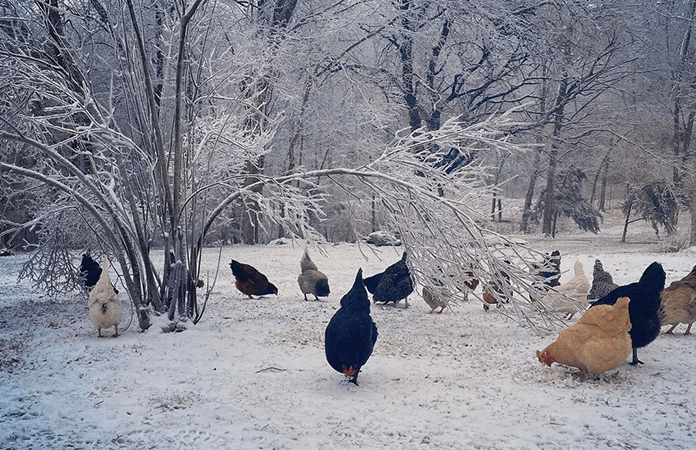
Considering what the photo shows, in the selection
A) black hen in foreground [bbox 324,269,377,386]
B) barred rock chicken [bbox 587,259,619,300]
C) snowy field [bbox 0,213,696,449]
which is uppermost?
barred rock chicken [bbox 587,259,619,300]

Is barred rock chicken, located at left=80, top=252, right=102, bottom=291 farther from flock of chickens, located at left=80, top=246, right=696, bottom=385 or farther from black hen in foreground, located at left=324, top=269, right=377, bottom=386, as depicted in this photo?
black hen in foreground, located at left=324, top=269, right=377, bottom=386

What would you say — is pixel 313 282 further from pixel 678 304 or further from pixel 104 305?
pixel 678 304

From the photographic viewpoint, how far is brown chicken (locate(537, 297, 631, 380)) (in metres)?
4.66

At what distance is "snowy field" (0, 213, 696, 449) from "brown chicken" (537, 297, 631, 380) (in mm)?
203

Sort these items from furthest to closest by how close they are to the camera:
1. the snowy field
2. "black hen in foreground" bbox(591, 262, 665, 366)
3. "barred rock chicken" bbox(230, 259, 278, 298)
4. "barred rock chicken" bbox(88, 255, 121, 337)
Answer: "barred rock chicken" bbox(230, 259, 278, 298) < "barred rock chicken" bbox(88, 255, 121, 337) < "black hen in foreground" bbox(591, 262, 665, 366) < the snowy field

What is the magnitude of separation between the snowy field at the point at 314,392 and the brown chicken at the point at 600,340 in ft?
0.67

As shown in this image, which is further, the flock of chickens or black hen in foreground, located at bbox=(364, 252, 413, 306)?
black hen in foreground, located at bbox=(364, 252, 413, 306)

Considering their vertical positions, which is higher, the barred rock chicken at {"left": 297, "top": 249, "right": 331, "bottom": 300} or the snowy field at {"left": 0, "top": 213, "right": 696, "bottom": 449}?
the barred rock chicken at {"left": 297, "top": 249, "right": 331, "bottom": 300}

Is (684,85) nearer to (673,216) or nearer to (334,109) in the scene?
(673,216)

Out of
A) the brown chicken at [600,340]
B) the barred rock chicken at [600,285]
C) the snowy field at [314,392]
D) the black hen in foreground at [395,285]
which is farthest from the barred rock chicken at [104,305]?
the barred rock chicken at [600,285]

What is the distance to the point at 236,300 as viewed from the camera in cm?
918

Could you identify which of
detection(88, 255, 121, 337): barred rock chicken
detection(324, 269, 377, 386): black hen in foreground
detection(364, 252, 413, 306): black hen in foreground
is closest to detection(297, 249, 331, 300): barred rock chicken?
detection(364, 252, 413, 306): black hen in foreground

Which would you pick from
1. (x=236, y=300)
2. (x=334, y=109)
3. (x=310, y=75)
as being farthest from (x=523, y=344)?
(x=334, y=109)

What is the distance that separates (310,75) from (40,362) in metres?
12.7
